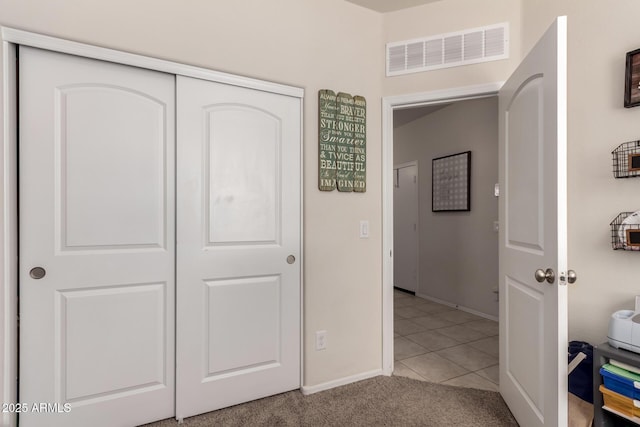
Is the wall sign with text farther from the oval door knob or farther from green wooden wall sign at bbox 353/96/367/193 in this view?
the oval door knob

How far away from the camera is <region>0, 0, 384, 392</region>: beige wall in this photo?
1728 millimetres

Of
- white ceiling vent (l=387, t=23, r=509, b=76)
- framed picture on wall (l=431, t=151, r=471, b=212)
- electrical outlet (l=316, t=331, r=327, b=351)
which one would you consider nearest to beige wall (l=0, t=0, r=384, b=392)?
electrical outlet (l=316, t=331, r=327, b=351)

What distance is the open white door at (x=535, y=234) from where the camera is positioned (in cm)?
137

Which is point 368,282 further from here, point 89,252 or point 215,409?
point 89,252

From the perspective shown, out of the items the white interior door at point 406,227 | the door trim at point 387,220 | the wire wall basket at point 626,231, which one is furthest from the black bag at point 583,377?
the white interior door at point 406,227

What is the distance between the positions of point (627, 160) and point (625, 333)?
89 centimetres

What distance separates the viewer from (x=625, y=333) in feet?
4.43

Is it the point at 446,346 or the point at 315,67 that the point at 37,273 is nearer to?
the point at 315,67

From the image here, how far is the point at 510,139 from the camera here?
1.90 meters

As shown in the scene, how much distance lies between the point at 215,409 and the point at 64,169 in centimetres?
154

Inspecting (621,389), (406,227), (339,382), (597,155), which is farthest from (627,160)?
(406,227)

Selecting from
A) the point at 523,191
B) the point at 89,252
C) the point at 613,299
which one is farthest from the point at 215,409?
the point at 613,299

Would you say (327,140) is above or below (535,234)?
above

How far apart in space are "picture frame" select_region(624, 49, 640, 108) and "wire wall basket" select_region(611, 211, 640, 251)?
0.57 m
